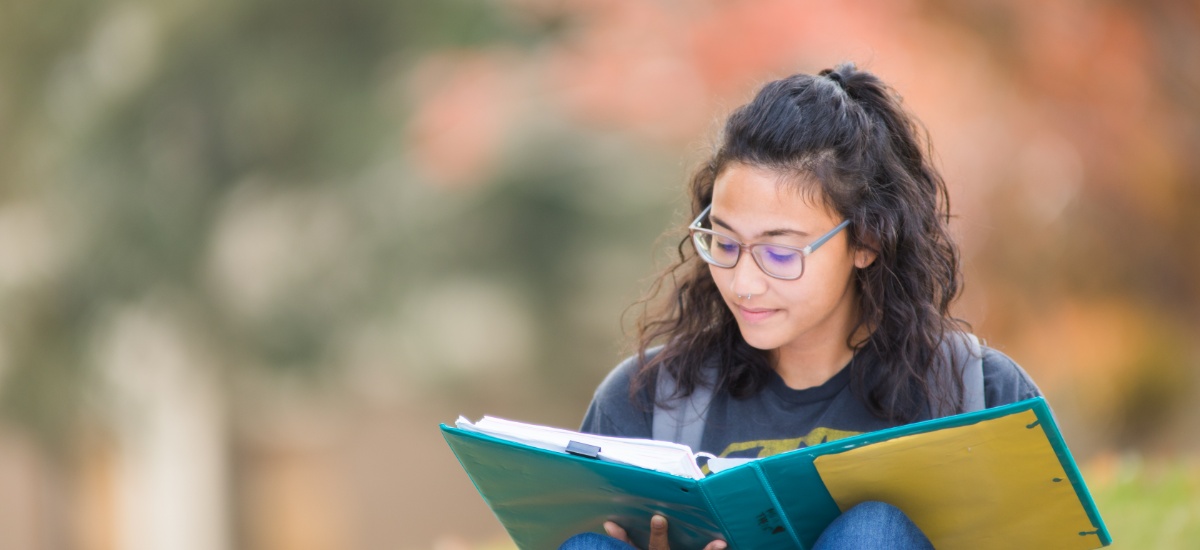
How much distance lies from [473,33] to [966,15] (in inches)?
102

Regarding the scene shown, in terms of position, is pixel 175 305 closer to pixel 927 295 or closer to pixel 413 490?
pixel 413 490

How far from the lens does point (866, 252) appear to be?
193 cm

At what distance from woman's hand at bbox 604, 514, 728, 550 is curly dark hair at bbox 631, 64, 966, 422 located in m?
0.33

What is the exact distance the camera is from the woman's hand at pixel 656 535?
168 centimetres

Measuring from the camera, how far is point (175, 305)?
5.80 m

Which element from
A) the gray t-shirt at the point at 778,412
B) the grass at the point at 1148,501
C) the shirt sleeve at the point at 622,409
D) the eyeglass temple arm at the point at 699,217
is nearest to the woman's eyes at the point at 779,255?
the eyeglass temple arm at the point at 699,217

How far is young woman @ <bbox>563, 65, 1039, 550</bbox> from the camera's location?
1.84 meters

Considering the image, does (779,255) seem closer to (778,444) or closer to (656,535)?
(778,444)

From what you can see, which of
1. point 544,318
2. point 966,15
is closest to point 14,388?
point 544,318

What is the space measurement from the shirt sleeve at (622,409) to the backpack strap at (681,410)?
3 centimetres

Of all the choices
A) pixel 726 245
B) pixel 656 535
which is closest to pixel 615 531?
pixel 656 535

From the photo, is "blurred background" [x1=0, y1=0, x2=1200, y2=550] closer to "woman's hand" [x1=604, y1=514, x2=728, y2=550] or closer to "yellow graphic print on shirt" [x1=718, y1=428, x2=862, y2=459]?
"yellow graphic print on shirt" [x1=718, y1=428, x2=862, y2=459]

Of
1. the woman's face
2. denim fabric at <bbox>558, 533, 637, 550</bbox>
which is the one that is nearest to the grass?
the woman's face

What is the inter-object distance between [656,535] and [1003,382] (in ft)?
1.99
